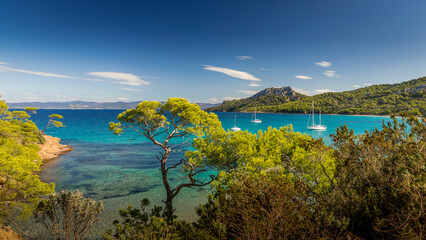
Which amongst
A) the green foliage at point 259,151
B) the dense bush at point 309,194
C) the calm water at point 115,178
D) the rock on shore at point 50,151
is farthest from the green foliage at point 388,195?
the rock on shore at point 50,151

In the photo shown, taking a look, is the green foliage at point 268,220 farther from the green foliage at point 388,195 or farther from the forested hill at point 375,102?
the forested hill at point 375,102

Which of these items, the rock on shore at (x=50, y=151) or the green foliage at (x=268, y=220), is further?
the rock on shore at (x=50, y=151)

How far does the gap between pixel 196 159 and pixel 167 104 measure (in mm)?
4585

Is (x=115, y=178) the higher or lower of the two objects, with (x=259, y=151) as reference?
lower

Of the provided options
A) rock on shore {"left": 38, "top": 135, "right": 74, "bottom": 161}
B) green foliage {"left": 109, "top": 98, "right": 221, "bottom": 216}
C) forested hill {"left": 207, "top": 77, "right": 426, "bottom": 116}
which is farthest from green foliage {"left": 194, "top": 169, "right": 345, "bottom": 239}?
forested hill {"left": 207, "top": 77, "right": 426, "bottom": 116}

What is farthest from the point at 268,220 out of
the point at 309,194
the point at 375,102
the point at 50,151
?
the point at 375,102

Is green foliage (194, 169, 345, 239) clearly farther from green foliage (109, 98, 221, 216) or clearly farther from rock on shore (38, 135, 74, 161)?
rock on shore (38, 135, 74, 161)

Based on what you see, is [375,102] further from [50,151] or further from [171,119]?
[50,151]

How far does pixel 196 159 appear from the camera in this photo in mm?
14828

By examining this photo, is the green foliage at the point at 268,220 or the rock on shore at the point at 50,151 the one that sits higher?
the green foliage at the point at 268,220

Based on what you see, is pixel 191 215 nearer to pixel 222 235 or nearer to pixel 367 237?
pixel 222 235

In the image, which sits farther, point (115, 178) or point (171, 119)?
point (115, 178)

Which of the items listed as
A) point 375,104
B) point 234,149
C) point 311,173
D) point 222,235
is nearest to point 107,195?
point 234,149

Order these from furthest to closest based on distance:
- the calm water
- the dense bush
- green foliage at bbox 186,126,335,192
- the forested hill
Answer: the forested hill, the calm water, green foliage at bbox 186,126,335,192, the dense bush
